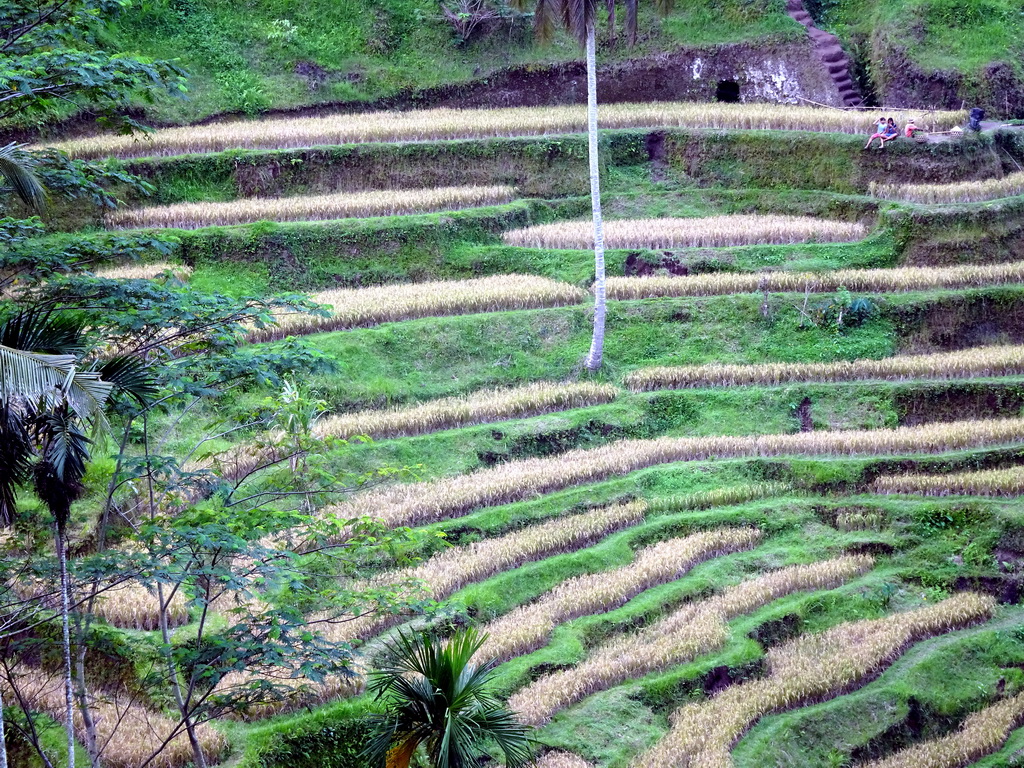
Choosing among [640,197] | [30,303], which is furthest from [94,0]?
[640,197]

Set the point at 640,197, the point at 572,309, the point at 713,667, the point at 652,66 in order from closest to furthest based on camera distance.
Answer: the point at 713,667 < the point at 572,309 < the point at 640,197 < the point at 652,66

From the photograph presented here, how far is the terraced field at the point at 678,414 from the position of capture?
15562mm

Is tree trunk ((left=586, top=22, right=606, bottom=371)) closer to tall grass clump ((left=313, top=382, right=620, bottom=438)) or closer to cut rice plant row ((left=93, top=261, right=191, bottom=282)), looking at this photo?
tall grass clump ((left=313, top=382, right=620, bottom=438))

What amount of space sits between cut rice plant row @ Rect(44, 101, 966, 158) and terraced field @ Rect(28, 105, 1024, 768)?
0.16m

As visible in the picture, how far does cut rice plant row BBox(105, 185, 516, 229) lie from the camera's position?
26312 mm

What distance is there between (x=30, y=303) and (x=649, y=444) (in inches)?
510

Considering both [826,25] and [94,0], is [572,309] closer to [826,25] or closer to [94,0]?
[94,0]

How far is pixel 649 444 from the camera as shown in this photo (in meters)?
21.7

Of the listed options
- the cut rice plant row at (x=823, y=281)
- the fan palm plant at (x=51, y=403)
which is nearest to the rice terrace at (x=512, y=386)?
the fan palm plant at (x=51, y=403)

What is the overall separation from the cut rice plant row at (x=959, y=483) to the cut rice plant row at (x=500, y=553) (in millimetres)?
4883

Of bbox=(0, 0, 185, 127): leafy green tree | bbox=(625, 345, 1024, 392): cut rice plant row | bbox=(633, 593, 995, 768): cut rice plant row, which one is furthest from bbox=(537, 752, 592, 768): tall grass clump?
bbox=(625, 345, 1024, 392): cut rice plant row

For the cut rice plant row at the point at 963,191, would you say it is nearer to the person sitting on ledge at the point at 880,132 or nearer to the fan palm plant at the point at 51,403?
the person sitting on ledge at the point at 880,132

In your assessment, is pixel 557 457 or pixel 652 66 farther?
pixel 652 66

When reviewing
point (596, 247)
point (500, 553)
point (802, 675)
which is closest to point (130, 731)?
point (500, 553)
